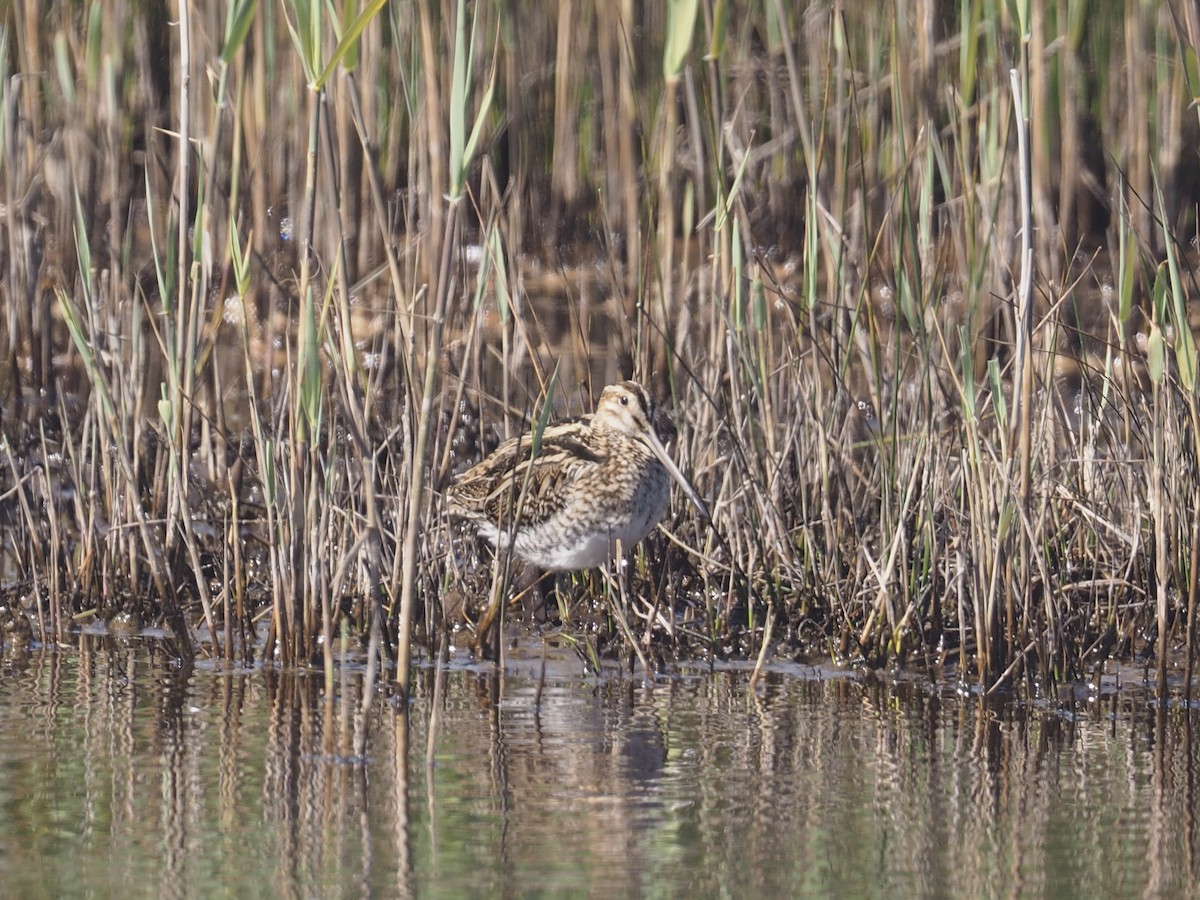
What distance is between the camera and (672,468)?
507cm

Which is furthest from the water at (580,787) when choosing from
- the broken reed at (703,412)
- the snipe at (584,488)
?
the snipe at (584,488)

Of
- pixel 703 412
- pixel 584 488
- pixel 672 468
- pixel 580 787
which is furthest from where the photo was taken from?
pixel 703 412

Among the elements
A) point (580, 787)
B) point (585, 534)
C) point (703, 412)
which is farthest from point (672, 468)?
point (580, 787)

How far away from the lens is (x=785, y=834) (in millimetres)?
3525

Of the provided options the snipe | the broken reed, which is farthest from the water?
the snipe

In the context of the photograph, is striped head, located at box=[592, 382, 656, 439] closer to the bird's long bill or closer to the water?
the bird's long bill

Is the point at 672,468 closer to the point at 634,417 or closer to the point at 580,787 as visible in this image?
the point at 634,417

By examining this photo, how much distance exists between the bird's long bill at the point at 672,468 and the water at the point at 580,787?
0.44 meters

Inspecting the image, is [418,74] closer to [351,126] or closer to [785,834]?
[785,834]

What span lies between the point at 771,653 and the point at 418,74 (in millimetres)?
1815

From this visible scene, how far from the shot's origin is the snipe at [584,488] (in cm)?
509

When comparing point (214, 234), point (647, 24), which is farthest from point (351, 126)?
point (647, 24)

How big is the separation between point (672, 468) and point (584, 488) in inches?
11.4

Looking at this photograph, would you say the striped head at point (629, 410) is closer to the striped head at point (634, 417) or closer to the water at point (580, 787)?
the striped head at point (634, 417)
